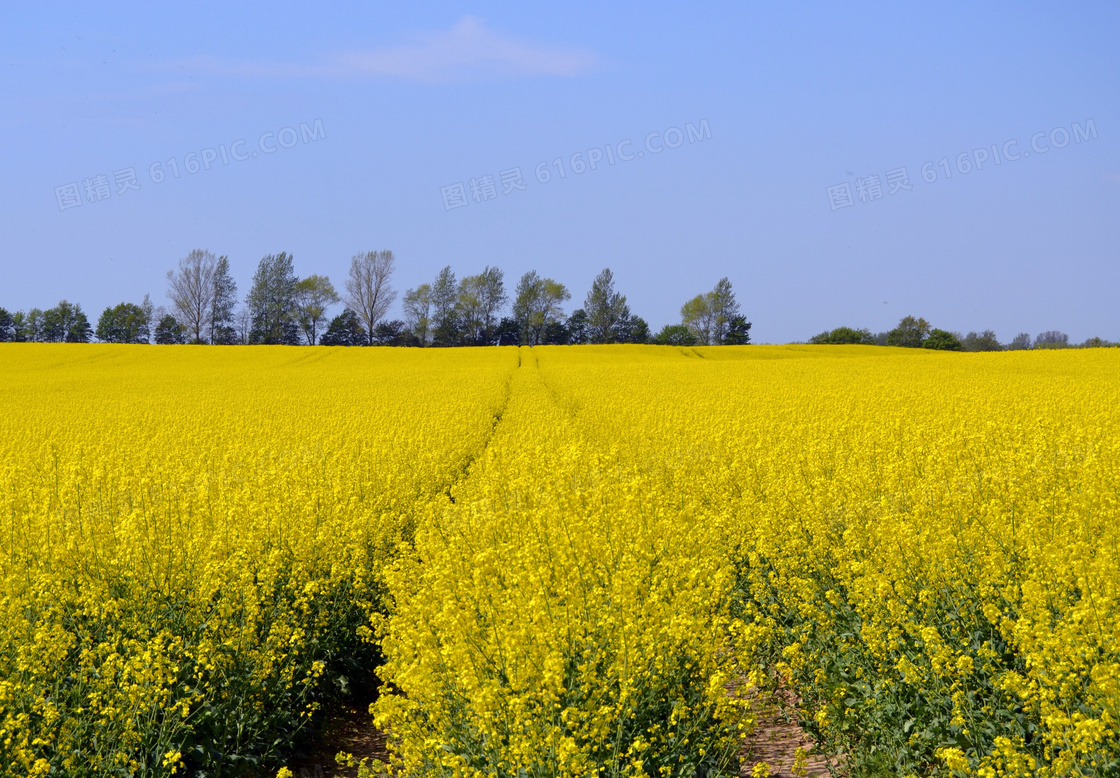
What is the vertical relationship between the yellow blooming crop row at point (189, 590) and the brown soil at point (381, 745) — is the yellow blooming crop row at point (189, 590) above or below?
above

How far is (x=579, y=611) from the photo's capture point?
14.1 ft

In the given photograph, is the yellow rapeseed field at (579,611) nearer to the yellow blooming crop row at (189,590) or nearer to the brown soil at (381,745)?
the yellow blooming crop row at (189,590)

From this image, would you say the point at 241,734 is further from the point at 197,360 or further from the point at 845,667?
the point at 197,360

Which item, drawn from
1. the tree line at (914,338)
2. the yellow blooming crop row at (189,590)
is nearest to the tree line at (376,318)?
the tree line at (914,338)

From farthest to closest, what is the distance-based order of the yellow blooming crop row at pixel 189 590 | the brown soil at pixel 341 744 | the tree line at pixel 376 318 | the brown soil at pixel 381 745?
the tree line at pixel 376 318 → the brown soil at pixel 341 744 → the brown soil at pixel 381 745 → the yellow blooming crop row at pixel 189 590

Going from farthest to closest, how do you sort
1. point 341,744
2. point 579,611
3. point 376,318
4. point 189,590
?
point 376,318, point 341,744, point 189,590, point 579,611

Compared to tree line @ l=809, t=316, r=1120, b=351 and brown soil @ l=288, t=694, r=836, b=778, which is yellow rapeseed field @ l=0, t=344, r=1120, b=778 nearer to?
brown soil @ l=288, t=694, r=836, b=778

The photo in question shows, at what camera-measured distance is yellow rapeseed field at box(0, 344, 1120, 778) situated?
3803 millimetres

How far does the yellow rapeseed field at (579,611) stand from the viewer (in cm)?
380

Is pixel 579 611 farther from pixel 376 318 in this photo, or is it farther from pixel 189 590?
pixel 376 318

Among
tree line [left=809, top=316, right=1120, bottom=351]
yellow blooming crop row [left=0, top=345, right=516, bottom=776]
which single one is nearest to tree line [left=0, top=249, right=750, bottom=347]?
tree line [left=809, top=316, right=1120, bottom=351]

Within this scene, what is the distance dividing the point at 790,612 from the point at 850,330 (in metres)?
83.4

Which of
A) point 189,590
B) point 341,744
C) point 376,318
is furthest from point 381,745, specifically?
point 376,318

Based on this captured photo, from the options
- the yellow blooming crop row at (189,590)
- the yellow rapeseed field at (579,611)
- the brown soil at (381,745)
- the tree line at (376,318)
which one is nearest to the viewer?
the yellow rapeseed field at (579,611)
